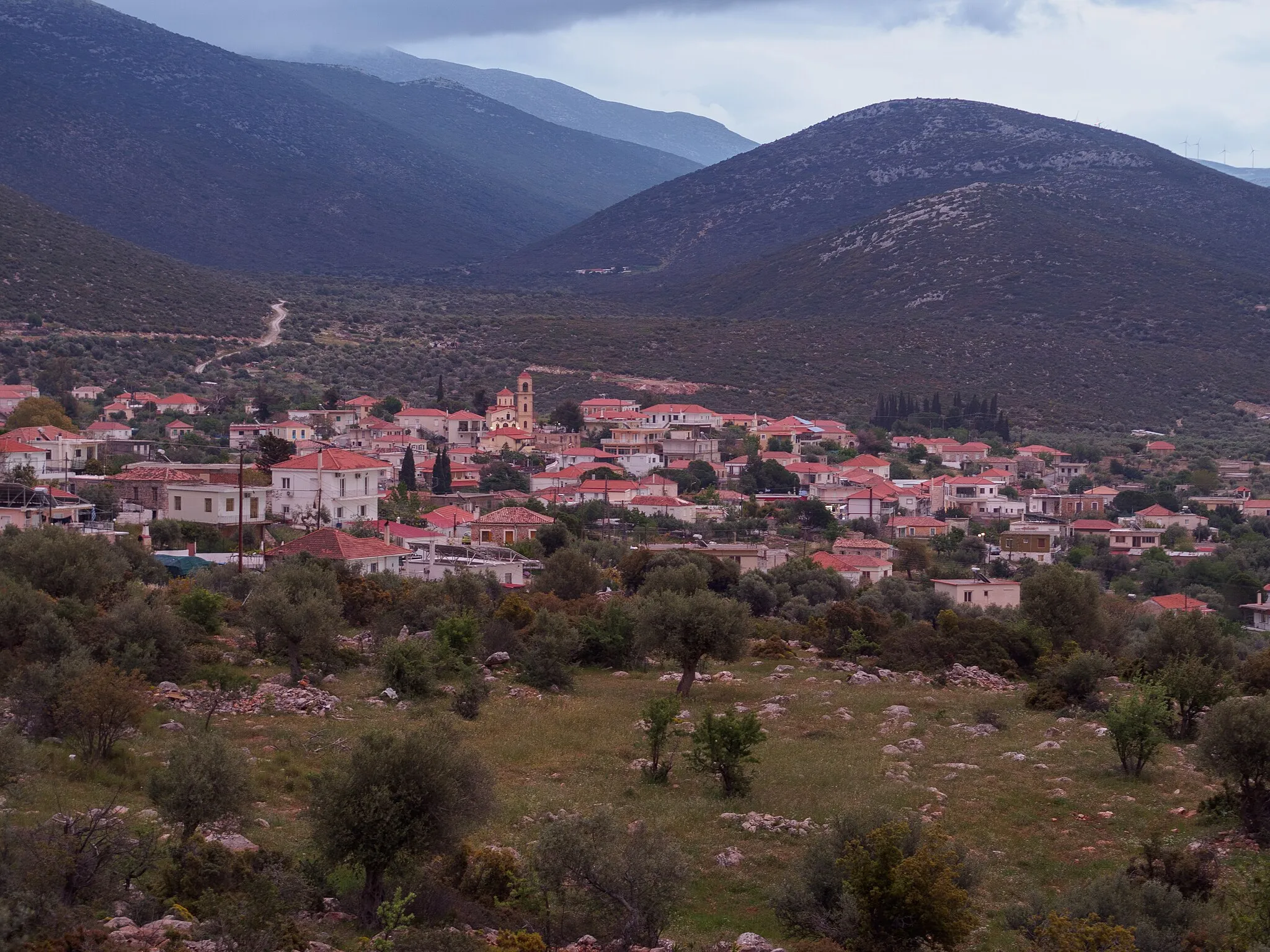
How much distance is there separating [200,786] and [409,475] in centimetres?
4084

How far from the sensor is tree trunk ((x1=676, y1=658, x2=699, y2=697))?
24.3 meters

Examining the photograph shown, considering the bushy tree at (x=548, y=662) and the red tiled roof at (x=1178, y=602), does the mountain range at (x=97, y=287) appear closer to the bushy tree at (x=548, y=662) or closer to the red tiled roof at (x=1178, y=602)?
the red tiled roof at (x=1178, y=602)

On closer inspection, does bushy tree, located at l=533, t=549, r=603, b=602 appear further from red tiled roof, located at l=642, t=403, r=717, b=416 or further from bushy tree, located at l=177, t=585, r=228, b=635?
red tiled roof, located at l=642, t=403, r=717, b=416

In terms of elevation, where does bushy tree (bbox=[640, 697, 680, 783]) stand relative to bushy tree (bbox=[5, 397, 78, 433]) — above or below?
below

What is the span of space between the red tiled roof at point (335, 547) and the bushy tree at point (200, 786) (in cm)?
1901

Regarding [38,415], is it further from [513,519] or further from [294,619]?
[294,619]

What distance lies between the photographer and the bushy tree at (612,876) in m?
12.7

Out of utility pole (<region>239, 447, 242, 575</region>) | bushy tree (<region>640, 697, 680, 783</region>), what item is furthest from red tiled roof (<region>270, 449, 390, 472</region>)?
bushy tree (<region>640, 697, 680, 783</region>)

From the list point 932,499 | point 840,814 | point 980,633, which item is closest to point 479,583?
point 980,633

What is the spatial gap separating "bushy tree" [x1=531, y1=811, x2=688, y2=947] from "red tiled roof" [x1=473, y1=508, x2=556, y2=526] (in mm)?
30172

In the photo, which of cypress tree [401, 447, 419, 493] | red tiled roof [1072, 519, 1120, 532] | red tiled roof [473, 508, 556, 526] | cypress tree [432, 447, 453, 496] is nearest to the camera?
red tiled roof [473, 508, 556, 526]

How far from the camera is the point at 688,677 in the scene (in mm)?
24516

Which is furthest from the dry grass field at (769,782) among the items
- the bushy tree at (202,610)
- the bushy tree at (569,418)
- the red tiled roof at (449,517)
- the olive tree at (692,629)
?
the bushy tree at (569,418)

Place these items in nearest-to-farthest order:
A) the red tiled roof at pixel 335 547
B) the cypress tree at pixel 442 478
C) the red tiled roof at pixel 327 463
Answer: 1. the red tiled roof at pixel 335 547
2. the red tiled roof at pixel 327 463
3. the cypress tree at pixel 442 478
